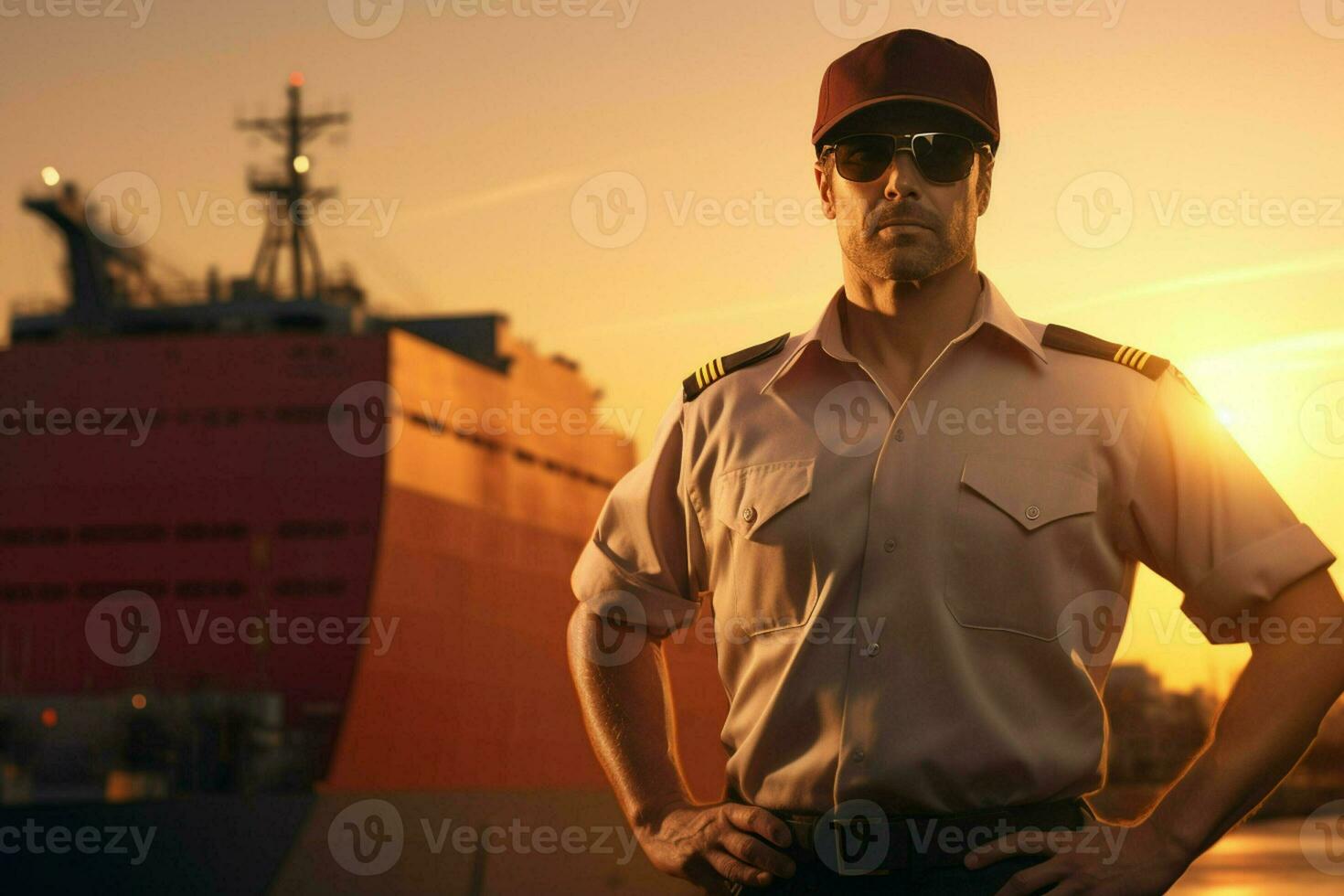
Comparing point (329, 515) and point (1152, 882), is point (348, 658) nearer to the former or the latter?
point (329, 515)

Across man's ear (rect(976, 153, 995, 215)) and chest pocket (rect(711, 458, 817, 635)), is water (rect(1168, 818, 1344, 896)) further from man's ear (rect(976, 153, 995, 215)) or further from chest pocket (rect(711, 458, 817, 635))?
chest pocket (rect(711, 458, 817, 635))

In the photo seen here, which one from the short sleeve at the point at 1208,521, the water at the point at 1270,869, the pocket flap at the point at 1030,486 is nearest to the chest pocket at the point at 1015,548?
the pocket flap at the point at 1030,486

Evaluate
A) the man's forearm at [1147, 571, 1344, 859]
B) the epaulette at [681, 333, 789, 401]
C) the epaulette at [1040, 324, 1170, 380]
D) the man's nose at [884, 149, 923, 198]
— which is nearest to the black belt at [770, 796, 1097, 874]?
the man's forearm at [1147, 571, 1344, 859]

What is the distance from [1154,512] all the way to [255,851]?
27.7ft

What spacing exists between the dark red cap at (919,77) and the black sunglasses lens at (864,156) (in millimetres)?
44

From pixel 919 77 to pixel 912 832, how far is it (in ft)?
3.54

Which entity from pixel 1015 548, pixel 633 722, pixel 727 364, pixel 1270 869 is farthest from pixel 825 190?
pixel 1270 869

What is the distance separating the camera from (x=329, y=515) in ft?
96.9

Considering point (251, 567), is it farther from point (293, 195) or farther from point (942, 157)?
point (942, 157)

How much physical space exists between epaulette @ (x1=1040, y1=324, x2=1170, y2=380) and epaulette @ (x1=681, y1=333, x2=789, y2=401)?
43 cm

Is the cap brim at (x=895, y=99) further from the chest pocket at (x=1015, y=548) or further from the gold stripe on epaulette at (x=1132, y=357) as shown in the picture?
the chest pocket at (x=1015, y=548)

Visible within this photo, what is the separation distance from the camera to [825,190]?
2.66 metres

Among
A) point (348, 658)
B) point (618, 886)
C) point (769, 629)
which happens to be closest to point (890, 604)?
point (769, 629)

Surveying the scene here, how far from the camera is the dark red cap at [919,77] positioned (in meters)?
2.52
